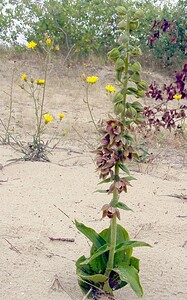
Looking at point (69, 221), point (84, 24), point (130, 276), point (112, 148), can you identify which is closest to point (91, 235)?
point (130, 276)

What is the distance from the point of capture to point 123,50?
6.16 feet

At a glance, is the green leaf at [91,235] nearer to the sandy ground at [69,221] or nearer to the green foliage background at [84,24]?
the sandy ground at [69,221]

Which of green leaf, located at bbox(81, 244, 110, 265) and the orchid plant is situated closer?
the orchid plant

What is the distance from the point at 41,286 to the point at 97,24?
7.66 meters

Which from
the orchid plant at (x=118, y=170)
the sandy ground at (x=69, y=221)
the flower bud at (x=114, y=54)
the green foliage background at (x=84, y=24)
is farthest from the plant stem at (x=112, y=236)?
the green foliage background at (x=84, y=24)

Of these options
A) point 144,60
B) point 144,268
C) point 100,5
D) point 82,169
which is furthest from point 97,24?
point 144,268

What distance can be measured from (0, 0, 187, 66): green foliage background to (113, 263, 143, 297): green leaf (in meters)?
7.36

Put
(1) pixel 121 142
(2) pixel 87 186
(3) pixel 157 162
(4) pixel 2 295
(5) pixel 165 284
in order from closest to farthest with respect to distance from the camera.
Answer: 1. (1) pixel 121 142
2. (4) pixel 2 295
3. (5) pixel 165 284
4. (2) pixel 87 186
5. (3) pixel 157 162

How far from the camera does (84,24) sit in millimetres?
9305

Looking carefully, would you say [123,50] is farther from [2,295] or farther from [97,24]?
[97,24]

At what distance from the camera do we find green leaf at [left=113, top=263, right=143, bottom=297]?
1988 mm

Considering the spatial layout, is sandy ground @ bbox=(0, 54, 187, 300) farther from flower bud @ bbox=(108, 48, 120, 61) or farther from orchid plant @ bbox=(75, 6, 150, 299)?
flower bud @ bbox=(108, 48, 120, 61)

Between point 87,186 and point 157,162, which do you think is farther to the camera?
point 157,162

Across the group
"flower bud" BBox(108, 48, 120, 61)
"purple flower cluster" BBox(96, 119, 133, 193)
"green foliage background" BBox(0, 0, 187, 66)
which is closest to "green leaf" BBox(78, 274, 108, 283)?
"purple flower cluster" BBox(96, 119, 133, 193)
